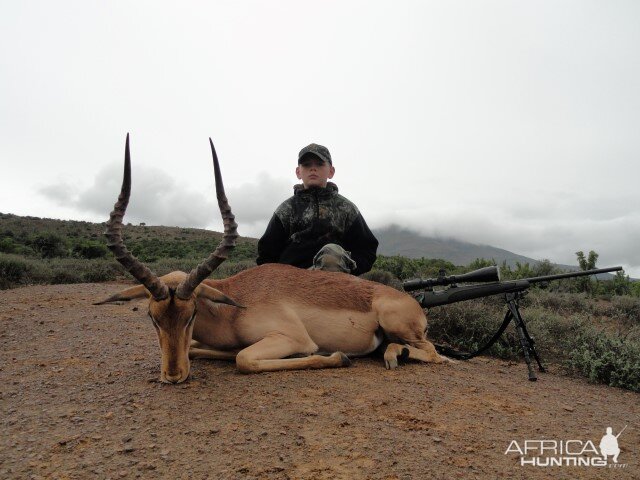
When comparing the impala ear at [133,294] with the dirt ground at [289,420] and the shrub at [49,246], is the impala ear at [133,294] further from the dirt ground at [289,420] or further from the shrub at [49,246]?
the shrub at [49,246]

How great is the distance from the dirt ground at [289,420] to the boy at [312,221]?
2462 millimetres

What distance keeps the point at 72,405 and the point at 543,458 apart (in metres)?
3.60

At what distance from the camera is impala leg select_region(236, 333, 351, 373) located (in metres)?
4.56

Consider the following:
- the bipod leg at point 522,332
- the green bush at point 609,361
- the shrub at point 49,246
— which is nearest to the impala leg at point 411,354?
the bipod leg at point 522,332

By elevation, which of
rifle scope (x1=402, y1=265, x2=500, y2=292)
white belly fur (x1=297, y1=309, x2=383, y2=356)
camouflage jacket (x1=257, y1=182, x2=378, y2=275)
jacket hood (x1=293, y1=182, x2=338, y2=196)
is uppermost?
jacket hood (x1=293, y1=182, x2=338, y2=196)

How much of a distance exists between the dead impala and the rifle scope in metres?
0.28

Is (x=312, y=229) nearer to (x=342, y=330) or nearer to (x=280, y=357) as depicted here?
(x=342, y=330)

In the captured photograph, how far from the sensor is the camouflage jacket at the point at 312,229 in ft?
24.0

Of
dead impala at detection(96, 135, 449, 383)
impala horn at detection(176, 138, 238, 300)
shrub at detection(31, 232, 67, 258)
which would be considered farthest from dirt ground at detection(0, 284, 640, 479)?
shrub at detection(31, 232, 67, 258)

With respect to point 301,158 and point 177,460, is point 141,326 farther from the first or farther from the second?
point 177,460

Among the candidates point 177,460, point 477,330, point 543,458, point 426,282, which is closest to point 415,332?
point 426,282

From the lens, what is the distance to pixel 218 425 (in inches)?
129

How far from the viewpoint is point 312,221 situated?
730 centimetres

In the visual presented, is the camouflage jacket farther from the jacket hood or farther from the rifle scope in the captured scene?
the rifle scope
